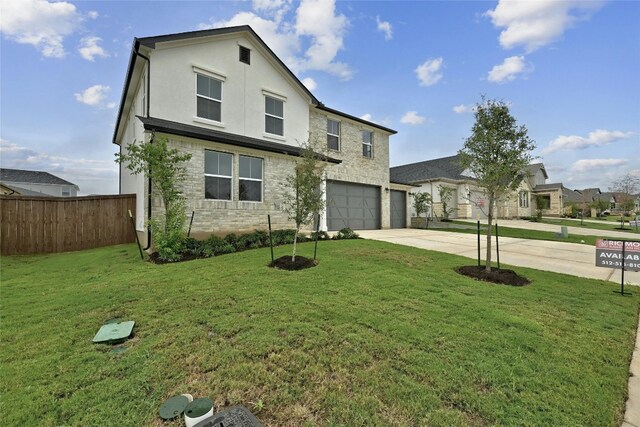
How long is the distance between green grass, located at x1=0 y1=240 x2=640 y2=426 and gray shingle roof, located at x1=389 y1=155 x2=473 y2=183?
21344 millimetres

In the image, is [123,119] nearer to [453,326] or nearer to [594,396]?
[453,326]

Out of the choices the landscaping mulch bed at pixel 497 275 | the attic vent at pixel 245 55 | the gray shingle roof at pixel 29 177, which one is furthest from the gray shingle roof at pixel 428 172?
the gray shingle roof at pixel 29 177

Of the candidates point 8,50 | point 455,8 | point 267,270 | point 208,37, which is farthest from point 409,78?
point 8,50

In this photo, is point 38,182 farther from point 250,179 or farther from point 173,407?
point 173,407

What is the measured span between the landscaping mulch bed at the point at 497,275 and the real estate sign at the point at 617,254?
168 centimetres

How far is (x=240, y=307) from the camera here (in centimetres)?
417

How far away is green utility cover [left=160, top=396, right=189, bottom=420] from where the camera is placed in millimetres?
2066

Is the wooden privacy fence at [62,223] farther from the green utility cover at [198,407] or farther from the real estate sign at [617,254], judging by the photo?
the real estate sign at [617,254]

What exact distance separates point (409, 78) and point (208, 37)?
1037cm

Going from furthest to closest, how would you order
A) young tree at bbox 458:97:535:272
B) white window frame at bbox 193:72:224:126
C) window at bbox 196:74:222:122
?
window at bbox 196:74:222:122, white window frame at bbox 193:72:224:126, young tree at bbox 458:97:535:272

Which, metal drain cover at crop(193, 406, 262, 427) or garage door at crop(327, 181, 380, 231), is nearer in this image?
metal drain cover at crop(193, 406, 262, 427)

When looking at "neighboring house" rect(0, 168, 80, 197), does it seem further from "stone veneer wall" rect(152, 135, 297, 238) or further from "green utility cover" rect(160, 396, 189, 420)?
"green utility cover" rect(160, 396, 189, 420)

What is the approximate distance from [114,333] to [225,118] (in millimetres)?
9775

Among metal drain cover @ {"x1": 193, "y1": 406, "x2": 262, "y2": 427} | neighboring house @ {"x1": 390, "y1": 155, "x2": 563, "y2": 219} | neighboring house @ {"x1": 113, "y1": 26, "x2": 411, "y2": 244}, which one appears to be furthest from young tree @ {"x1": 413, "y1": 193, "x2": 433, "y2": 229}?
metal drain cover @ {"x1": 193, "y1": 406, "x2": 262, "y2": 427}
